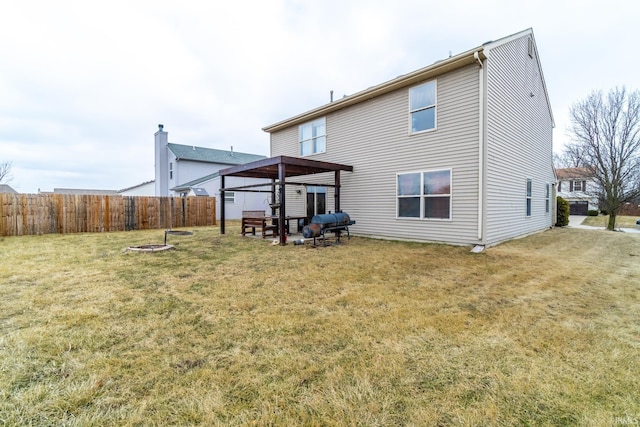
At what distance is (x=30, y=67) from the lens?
32.5 ft

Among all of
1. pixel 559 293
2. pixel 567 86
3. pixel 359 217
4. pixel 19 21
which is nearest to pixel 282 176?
pixel 359 217

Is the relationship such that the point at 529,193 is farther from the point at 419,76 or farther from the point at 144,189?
the point at 144,189

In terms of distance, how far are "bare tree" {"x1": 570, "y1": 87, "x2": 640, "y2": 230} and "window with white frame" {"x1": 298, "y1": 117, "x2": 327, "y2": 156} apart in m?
14.6

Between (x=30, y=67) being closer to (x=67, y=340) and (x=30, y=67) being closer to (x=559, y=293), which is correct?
(x=67, y=340)

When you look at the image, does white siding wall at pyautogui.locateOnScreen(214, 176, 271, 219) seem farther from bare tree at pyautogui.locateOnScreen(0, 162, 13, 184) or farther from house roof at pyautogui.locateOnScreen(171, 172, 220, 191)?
bare tree at pyautogui.locateOnScreen(0, 162, 13, 184)

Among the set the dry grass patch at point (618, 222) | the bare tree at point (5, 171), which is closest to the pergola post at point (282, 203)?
the dry grass patch at point (618, 222)

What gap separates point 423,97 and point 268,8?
6.19m

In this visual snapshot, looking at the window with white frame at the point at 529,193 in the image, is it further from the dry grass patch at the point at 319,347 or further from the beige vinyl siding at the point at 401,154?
the dry grass patch at the point at 319,347

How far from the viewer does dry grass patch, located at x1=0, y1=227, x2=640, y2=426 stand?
1.65m

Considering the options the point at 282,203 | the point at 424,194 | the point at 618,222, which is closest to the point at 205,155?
the point at 282,203

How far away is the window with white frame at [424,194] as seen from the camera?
25.1 feet

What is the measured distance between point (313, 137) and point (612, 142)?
1544 centimetres

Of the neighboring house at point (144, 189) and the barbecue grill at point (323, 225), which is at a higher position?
the neighboring house at point (144, 189)

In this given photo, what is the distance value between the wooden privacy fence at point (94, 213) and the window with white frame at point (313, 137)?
7466 mm
